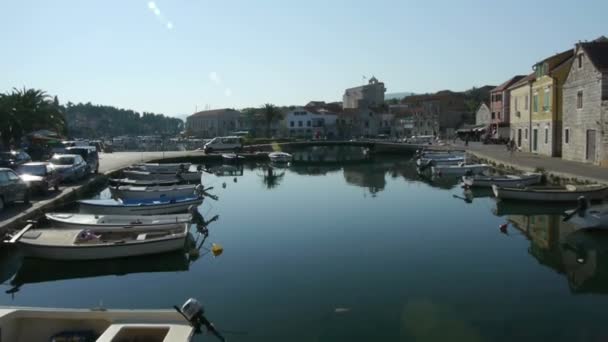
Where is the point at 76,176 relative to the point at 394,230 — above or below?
above

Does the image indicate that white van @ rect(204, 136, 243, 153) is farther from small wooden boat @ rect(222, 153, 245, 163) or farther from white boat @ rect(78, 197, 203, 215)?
white boat @ rect(78, 197, 203, 215)

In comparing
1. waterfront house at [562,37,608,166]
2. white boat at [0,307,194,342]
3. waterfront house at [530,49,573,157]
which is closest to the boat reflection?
white boat at [0,307,194,342]

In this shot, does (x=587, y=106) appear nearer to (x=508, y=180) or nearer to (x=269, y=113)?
(x=508, y=180)

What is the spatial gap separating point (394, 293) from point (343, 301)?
1.65m

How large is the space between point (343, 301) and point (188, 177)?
30377 millimetres

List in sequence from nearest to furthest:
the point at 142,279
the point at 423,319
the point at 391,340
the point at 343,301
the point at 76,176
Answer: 1. the point at 391,340
2. the point at 423,319
3. the point at 343,301
4. the point at 142,279
5. the point at 76,176

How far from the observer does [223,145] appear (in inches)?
2867

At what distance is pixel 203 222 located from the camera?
26516mm

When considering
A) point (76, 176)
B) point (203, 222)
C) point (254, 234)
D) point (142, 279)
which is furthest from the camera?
point (76, 176)

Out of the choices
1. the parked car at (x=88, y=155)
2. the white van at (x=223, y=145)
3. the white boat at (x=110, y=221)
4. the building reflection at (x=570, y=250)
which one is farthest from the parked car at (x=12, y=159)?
the white van at (x=223, y=145)

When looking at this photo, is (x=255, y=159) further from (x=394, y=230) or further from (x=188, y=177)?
(x=394, y=230)

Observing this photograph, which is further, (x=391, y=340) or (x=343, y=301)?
(x=343, y=301)

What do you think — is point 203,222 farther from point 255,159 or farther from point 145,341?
point 255,159

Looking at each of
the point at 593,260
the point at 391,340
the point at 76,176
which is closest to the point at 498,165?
the point at 593,260
